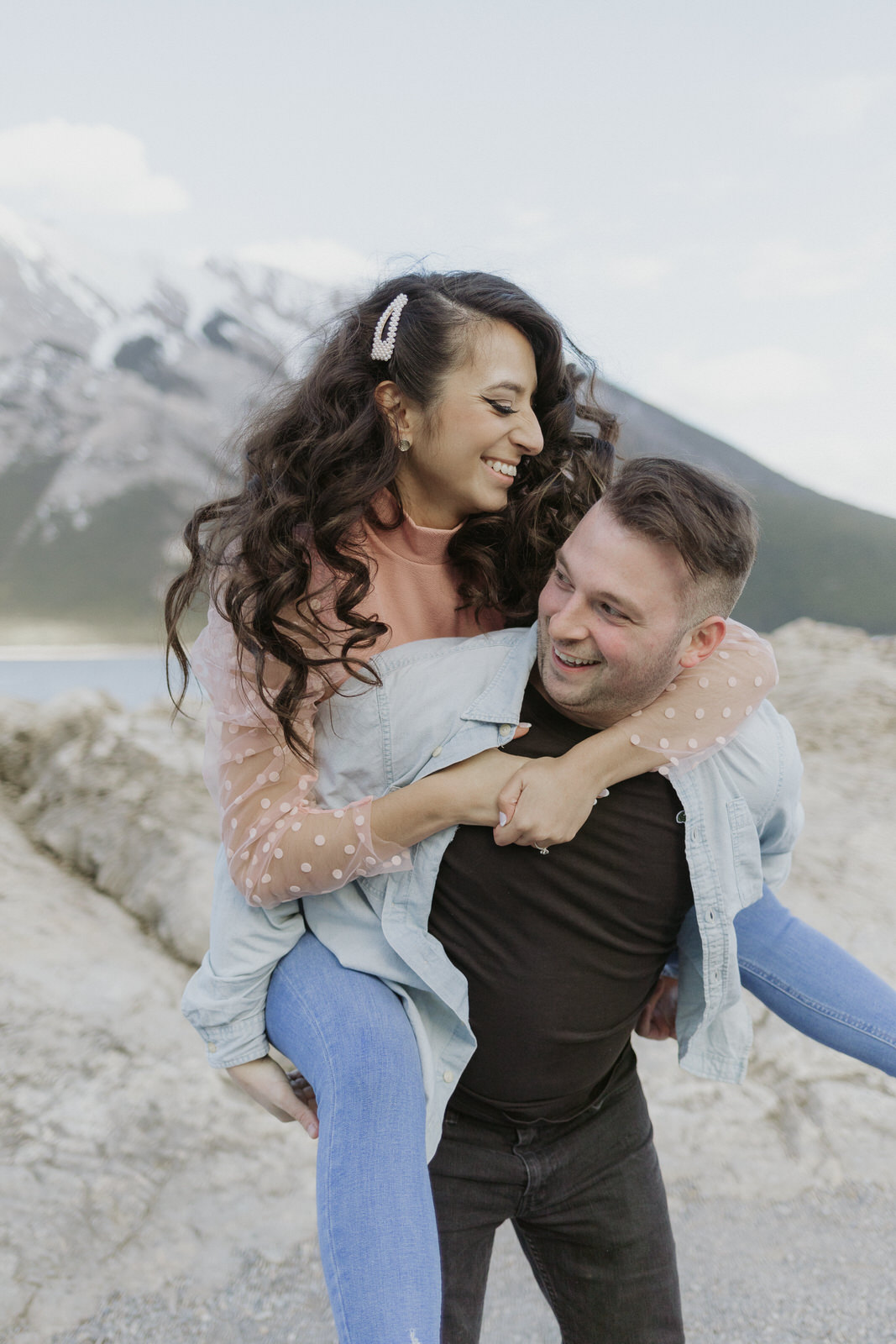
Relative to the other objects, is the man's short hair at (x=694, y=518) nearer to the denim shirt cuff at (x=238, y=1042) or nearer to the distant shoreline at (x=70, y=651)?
the denim shirt cuff at (x=238, y=1042)

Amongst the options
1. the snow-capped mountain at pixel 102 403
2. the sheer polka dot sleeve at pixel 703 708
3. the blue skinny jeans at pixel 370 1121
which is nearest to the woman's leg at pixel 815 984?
the blue skinny jeans at pixel 370 1121

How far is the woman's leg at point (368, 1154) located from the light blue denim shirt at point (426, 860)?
0.23 ft

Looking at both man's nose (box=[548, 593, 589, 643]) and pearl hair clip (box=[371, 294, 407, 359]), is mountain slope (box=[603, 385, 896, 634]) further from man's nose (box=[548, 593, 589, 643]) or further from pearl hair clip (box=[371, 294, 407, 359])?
man's nose (box=[548, 593, 589, 643])

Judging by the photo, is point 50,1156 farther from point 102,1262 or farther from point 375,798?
point 375,798

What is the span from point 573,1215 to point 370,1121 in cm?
69

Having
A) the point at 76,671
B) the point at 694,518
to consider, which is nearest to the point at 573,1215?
the point at 694,518

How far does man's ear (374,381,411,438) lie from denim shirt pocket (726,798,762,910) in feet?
3.16

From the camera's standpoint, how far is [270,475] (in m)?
1.81

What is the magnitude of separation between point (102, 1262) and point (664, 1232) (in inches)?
59.4

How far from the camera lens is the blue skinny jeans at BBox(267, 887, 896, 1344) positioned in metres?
1.19

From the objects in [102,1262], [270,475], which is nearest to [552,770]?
[270,475]

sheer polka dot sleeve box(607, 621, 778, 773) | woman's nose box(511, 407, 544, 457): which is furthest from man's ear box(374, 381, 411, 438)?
sheer polka dot sleeve box(607, 621, 778, 773)

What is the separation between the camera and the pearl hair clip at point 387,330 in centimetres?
189

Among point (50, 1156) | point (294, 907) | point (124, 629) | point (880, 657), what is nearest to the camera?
point (294, 907)
